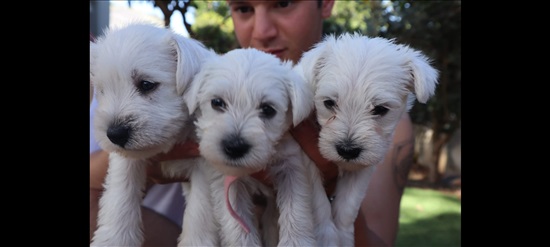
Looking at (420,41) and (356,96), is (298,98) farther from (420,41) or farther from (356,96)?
(420,41)

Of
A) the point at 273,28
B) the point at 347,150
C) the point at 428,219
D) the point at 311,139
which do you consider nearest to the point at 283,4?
Answer: the point at 273,28

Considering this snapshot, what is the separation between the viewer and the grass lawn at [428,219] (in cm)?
589

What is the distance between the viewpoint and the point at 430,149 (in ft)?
18.8

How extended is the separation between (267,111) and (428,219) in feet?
19.6

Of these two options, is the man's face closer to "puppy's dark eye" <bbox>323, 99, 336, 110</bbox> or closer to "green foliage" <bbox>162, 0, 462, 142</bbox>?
"green foliage" <bbox>162, 0, 462, 142</bbox>

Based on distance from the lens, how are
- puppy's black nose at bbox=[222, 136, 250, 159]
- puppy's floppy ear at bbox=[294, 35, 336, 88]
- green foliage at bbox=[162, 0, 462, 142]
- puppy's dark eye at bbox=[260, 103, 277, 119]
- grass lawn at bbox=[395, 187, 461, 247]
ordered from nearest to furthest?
puppy's black nose at bbox=[222, 136, 250, 159], puppy's dark eye at bbox=[260, 103, 277, 119], puppy's floppy ear at bbox=[294, 35, 336, 88], green foliage at bbox=[162, 0, 462, 142], grass lawn at bbox=[395, 187, 461, 247]

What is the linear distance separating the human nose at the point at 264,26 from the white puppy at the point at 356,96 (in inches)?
20.5

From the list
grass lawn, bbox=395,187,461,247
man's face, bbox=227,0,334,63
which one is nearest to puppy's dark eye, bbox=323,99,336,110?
man's face, bbox=227,0,334,63

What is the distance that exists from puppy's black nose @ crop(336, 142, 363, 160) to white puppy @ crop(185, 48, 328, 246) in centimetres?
13

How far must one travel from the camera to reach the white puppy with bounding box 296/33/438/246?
1.23 meters

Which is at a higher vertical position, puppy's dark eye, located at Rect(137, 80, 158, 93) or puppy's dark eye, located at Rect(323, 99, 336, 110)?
puppy's dark eye, located at Rect(137, 80, 158, 93)
